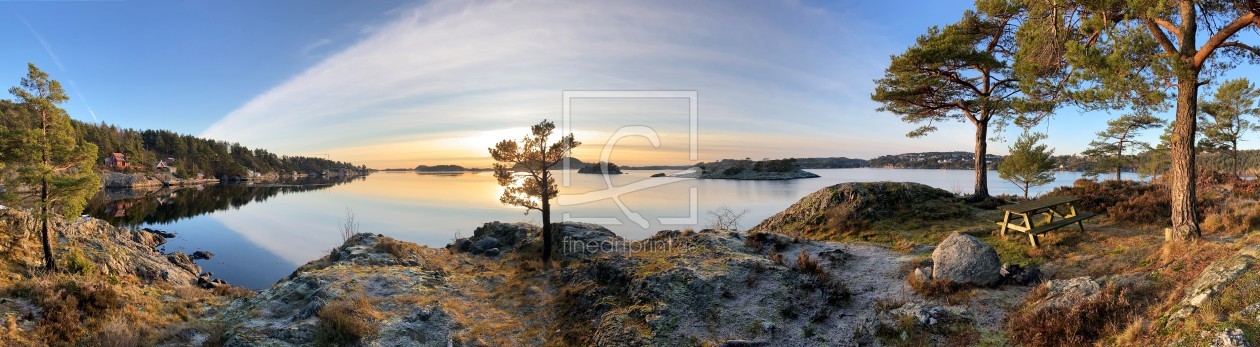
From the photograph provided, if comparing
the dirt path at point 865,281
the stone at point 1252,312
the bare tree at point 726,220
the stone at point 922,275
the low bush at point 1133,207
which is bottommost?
the bare tree at point 726,220

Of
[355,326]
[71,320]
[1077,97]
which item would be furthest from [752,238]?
[71,320]

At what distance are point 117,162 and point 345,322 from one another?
547 ft

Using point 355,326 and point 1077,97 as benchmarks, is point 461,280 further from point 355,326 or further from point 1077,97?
point 1077,97

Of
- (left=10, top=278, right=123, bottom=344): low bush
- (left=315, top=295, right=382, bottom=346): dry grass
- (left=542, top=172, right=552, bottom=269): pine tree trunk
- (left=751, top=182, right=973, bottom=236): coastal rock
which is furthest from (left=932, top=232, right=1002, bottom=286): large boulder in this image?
(left=10, top=278, right=123, bottom=344): low bush

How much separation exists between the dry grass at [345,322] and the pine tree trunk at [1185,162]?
63.5 ft

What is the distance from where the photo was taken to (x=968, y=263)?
9922 millimetres

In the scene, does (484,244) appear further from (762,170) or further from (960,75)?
(762,170)

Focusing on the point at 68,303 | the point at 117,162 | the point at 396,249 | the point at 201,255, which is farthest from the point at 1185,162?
the point at 117,162

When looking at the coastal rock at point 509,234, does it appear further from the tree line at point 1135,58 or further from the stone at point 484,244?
the tree line at point 1135,58

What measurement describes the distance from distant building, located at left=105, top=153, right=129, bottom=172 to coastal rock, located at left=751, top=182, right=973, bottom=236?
167018mm

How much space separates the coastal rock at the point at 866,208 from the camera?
1991 cm

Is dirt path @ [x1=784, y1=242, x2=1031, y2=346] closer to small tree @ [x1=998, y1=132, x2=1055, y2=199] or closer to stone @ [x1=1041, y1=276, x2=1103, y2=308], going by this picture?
stone @ [x1=1041, y1=276, x2=1103, y2=308]

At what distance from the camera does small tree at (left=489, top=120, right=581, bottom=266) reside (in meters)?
19.6

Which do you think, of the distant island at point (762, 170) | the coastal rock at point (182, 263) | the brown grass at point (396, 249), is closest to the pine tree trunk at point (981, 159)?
the brown grass at point (396, 249)
